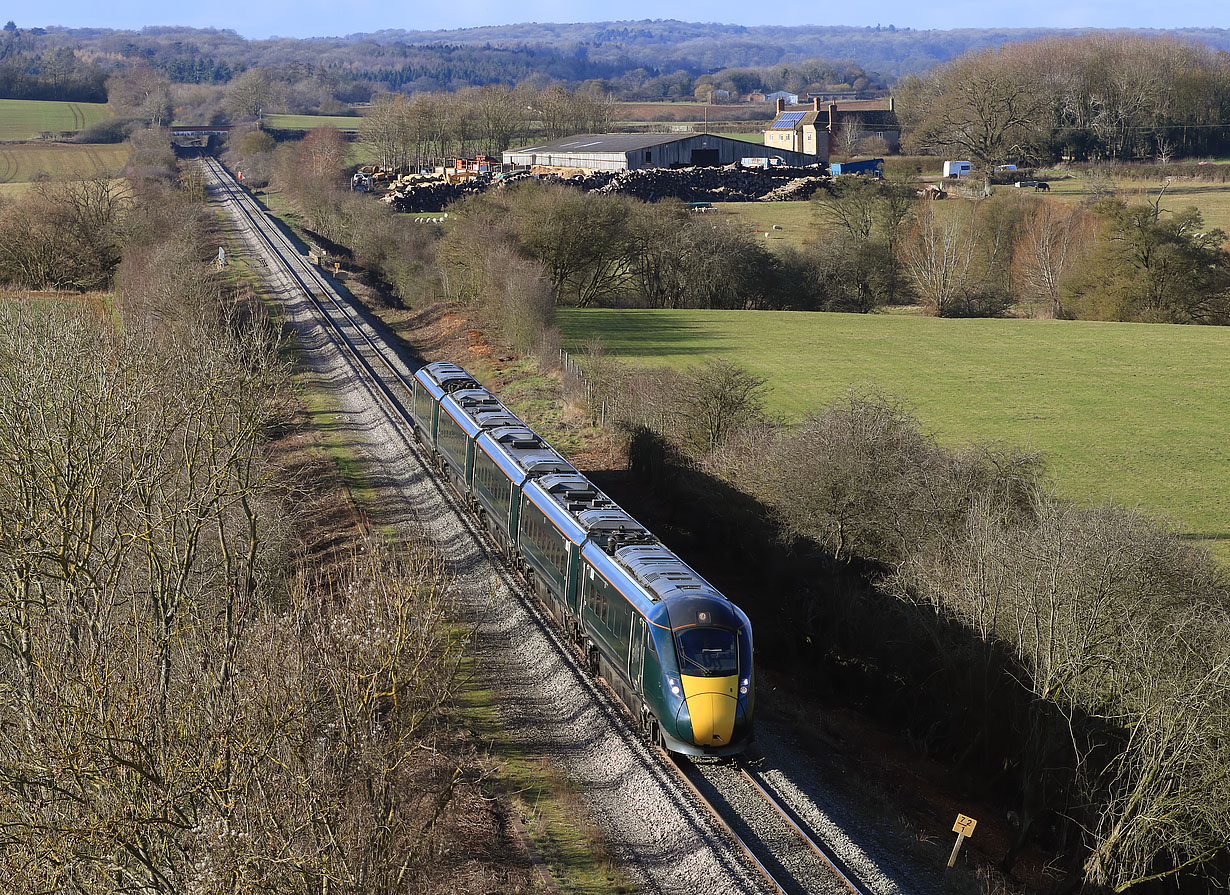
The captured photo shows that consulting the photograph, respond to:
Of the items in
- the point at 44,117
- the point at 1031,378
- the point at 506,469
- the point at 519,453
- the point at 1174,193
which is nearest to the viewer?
the point at 506,469

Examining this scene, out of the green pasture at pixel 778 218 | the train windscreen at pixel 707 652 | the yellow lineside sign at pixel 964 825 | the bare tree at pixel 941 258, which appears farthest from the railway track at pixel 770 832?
the green pasture at pixel 778 218

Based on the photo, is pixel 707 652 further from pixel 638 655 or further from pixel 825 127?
pixel 825 127

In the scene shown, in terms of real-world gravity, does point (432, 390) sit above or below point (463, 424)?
above

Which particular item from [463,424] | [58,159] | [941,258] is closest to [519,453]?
[463,424]

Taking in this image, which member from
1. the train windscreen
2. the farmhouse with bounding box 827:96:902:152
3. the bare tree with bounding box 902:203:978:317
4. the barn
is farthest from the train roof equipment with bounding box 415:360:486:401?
the farmhouse with bounding box 827:96:902:152

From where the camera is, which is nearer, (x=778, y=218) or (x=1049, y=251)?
(x=1049, y=251)

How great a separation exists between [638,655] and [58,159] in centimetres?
13196

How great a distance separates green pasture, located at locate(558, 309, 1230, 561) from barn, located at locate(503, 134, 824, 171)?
5295 centimetres

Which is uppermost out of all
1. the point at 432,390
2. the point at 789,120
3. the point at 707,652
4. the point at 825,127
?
the point at 789,120

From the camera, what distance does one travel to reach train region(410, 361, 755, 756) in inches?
679

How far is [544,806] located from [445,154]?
483 feet

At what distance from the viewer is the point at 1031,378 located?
5103cm

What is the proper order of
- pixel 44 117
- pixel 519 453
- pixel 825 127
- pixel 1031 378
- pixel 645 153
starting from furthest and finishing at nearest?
1. pixel 44 117
2. pixel 825 127
3. pixel 645 153
4. pixel 1031 378
5. pixel 519 453

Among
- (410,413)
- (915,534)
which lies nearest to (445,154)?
(410,413)
